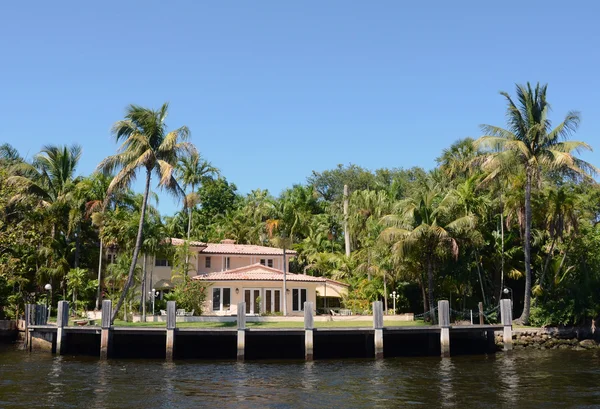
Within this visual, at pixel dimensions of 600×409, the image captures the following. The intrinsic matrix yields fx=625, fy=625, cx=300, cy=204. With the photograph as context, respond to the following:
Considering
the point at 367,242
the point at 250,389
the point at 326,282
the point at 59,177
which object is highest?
the point at 59,177

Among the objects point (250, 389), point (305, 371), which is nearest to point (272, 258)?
point (305, 371)

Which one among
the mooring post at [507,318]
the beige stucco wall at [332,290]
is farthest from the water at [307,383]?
the beige stucco wall at [332,290]

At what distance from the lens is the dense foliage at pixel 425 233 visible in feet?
126

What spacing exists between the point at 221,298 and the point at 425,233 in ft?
52.2

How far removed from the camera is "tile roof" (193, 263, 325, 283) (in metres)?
45.2

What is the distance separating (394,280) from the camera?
46.9m

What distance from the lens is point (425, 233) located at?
38906 millimetres

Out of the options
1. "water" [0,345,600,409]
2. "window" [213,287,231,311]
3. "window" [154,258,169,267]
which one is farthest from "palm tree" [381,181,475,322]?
"window" [154,258,169,267]

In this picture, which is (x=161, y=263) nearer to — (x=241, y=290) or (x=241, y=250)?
(x=241, y=250)

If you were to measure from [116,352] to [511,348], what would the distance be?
69.3 ft

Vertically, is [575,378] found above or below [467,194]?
below

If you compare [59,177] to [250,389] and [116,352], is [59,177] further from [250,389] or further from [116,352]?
[250,389]

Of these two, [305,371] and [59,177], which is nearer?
[305,371]

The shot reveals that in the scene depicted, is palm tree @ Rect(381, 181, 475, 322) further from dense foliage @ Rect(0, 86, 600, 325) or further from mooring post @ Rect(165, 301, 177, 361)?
mooring post @ Rect(165, 301, 177, 361)
